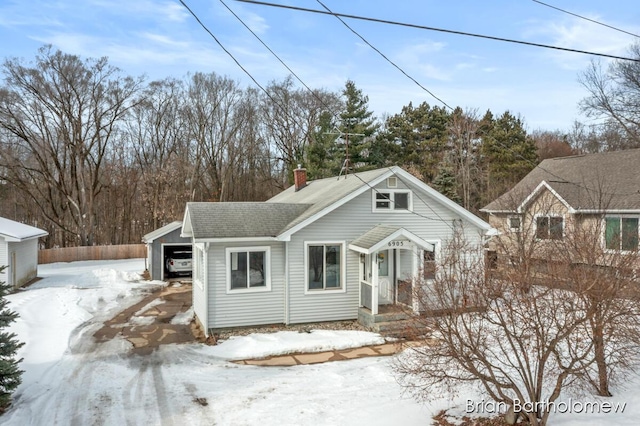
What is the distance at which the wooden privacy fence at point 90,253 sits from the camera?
29656 millimetres

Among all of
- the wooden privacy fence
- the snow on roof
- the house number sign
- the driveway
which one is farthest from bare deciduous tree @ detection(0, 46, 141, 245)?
the house number sign

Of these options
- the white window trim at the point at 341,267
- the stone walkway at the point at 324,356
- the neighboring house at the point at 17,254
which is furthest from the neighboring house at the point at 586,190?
the neighboring house at the point at 17,254

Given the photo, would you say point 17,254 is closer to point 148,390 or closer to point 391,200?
point 148,390

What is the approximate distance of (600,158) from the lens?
21375 millimetres

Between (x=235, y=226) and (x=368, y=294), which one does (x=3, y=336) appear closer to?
(x=235, y=226)

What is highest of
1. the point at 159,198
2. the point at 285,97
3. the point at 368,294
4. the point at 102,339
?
the point at 285,97

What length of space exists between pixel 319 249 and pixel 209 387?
5.71m

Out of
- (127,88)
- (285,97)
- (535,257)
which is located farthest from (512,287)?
(127,88)

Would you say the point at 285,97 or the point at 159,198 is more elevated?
the point at 285,97

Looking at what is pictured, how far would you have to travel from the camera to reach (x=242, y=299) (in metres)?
12.2

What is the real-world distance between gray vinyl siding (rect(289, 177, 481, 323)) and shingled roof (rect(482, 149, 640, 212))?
13.5ft

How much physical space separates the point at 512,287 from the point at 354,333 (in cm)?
686

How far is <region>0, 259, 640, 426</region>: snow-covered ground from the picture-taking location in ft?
21.7

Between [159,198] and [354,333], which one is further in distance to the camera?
[159,198]
